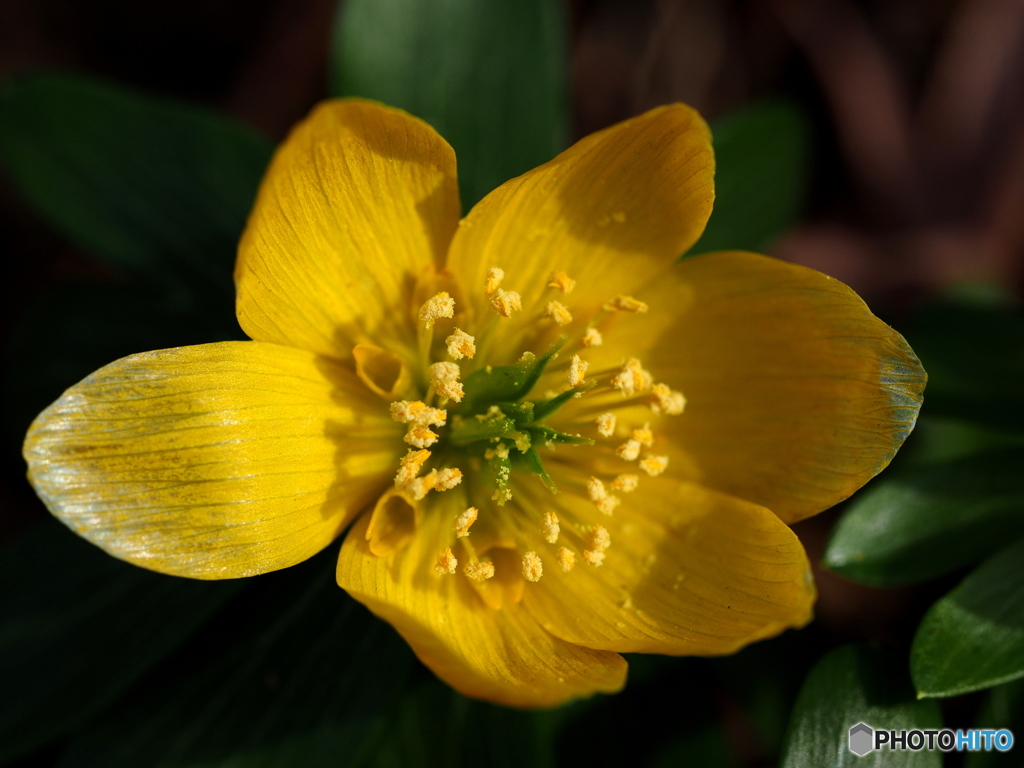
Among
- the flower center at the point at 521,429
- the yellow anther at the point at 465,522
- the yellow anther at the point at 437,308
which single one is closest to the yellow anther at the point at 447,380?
the flower center at the point at 521,429

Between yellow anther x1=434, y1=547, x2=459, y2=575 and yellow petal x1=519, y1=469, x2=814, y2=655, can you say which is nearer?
yellow petal x1=519, y1=469, x2=814, y2=655

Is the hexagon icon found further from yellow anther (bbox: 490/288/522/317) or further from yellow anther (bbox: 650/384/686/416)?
yellow anther (bbox: 490/288/522/317)

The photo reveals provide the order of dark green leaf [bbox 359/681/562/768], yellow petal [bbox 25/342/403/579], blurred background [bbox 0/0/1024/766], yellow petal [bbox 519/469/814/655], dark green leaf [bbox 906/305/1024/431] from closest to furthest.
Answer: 1. yellow petal [bbox 25/342/403/579]
2. yellow petal [bbox 519/469/814/655]
3. dark green leaf [bbox 359/681/562/768]
4. dark green leaf [bbox 906/305/1024/431]
5. blurred background [bbox 0/0/1024/766]

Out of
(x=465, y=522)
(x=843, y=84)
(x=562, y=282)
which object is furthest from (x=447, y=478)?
(x=843, y=84)

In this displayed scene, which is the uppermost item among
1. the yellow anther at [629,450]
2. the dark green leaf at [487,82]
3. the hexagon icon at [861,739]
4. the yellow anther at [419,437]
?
the dark green leaf at [487,82]

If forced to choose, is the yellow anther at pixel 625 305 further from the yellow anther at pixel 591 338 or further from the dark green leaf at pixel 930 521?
the dark green leaf at pixel 930 521

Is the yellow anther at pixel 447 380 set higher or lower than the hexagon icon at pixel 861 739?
higher

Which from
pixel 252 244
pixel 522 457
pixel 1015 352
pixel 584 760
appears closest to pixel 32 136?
pixel 252 244

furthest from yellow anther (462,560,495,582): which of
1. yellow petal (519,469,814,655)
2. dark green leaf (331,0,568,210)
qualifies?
dark green leaf (331,0,568,210)
